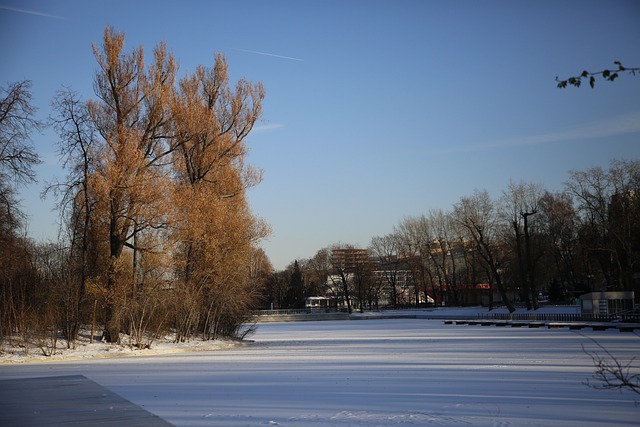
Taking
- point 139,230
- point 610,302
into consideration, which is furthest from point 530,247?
point 139,230

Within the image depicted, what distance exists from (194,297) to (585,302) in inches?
1023

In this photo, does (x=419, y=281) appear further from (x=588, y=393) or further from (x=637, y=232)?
(x=588, y=393)

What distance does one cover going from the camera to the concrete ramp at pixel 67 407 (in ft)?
33.4

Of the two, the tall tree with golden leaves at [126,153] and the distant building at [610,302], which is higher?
the tall tree with golden leaves at [126,153]

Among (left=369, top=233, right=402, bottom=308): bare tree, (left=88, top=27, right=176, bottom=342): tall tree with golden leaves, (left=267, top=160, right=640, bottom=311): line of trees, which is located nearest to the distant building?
(left=267, top=160, right=640, bottom=311): line of trees

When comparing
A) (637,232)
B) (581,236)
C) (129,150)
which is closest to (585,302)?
(637,232)

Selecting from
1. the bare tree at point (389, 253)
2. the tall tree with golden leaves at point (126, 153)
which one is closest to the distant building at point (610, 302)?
the tall tree with golden leaves at point (126, 153)

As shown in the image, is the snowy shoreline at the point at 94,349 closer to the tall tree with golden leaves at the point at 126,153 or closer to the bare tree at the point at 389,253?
the tall tree with golden leaves at the point at 126,153

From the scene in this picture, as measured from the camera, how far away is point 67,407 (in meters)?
11.7

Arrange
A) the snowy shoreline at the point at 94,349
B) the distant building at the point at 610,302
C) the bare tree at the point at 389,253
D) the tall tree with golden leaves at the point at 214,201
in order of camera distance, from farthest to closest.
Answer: the bare tree at the point at 389,253 < the distant building at the point at 610,302 < the tall tree with golden leaves at the point at 214,201 < the snowy shoreline at the point at 94,349

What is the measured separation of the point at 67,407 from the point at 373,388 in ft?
19.3

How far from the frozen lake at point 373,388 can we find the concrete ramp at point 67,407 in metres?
0.41

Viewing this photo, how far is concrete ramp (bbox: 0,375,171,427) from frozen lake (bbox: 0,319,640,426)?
408mm

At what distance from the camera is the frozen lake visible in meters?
10.1
